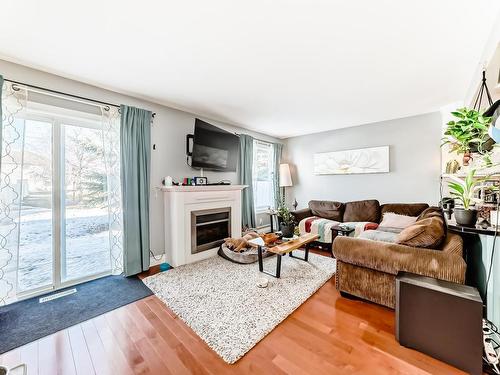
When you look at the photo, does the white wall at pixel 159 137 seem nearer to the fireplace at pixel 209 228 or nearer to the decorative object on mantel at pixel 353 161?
the fireplace at pixel 209 228

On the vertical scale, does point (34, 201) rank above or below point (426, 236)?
above

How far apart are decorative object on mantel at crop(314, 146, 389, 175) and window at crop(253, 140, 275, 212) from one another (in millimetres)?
1094

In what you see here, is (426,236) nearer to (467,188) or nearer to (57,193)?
(467,188)

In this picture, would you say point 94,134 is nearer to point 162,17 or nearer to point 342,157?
point 162,17

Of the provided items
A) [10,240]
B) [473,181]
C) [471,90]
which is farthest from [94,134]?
[471,90]

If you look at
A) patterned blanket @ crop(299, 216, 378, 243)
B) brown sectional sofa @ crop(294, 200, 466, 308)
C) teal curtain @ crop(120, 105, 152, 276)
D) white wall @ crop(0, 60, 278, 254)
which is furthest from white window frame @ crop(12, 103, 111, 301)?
patterned blanket @ crop(299, 216, 378, 243)

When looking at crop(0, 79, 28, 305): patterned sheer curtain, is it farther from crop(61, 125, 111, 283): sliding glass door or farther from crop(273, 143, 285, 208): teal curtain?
crop(273, 143, 285, 208): teal curtain

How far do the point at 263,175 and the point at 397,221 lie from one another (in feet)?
9.27

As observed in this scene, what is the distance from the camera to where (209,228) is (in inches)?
140

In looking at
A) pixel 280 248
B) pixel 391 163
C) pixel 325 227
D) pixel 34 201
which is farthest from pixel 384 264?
pixel 34 201

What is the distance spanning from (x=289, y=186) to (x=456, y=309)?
13.7 feet

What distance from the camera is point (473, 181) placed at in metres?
1.60

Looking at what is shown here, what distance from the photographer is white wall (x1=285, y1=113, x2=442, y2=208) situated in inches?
147

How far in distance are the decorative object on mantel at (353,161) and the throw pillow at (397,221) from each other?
1.00 metres
